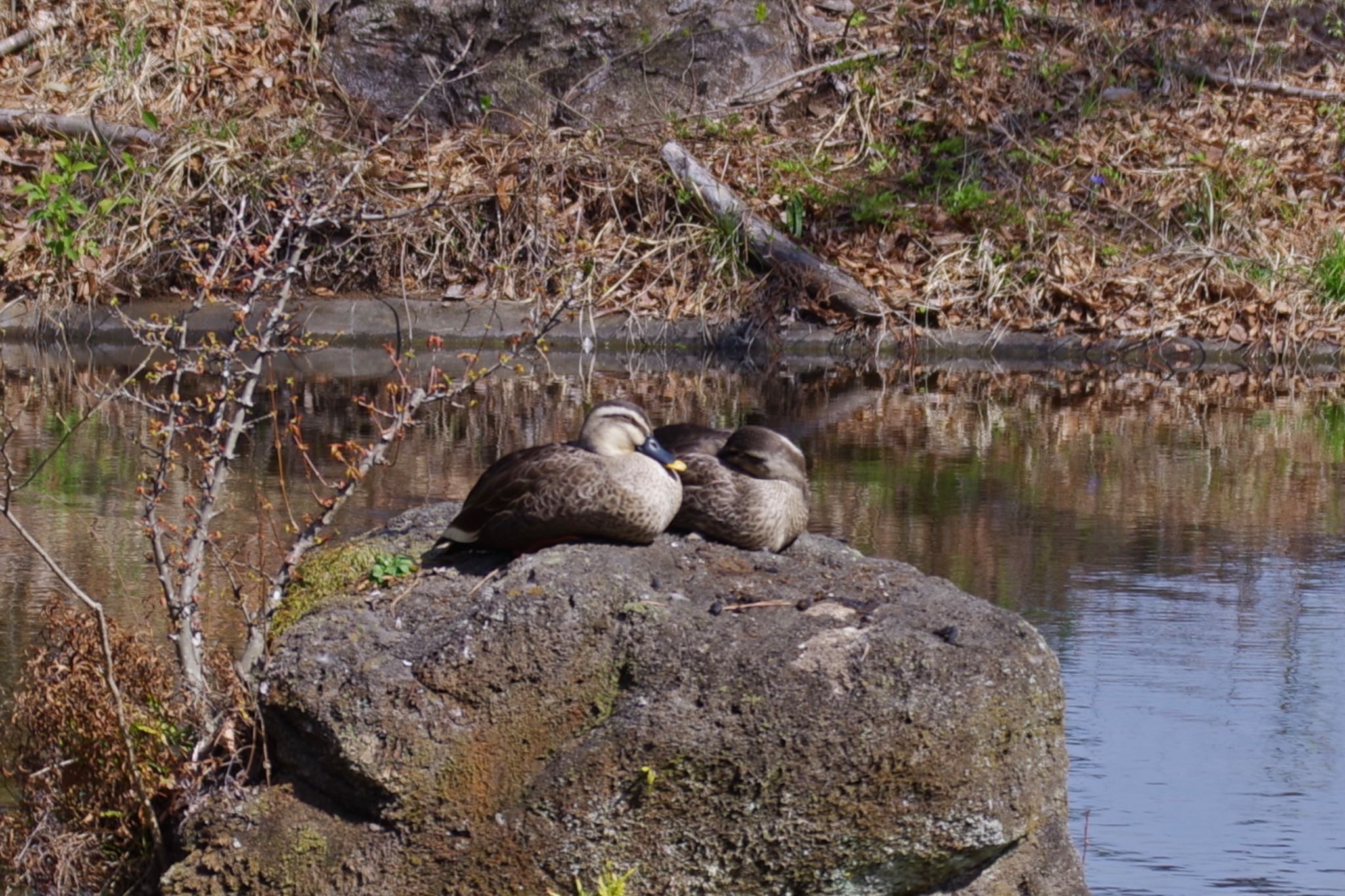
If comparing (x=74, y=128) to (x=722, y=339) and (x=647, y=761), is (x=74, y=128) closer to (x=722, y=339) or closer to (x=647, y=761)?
(x=722, y=339)

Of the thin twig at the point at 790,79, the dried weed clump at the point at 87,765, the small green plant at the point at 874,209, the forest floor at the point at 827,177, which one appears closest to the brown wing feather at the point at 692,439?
the dried weed clump at the point at 87,765

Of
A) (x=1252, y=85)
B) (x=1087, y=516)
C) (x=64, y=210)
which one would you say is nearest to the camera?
(x=1087, y=516)

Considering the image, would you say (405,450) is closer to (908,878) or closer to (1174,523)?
(1174,523)

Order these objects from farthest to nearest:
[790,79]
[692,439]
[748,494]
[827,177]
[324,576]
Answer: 1. [790,79]
2. [827,177]
3. [692,439]
4. [748,494]
5. [324,576]

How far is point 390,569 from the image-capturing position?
488cm

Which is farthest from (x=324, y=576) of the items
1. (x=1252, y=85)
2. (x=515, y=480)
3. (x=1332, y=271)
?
(x=1252, y=85)

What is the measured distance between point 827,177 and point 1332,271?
4.50 metres

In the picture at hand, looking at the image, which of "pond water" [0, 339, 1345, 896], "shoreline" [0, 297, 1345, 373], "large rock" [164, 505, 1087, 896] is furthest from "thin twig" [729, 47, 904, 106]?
"large rock" [164, 505, 1087, 896]

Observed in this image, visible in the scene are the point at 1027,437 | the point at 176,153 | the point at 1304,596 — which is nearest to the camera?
the point at 1304,596

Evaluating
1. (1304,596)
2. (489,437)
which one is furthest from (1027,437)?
(1304,596)

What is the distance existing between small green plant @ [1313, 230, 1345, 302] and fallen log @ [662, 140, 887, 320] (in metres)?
3.70

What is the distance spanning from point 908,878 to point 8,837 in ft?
6.93

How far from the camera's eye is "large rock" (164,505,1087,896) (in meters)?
4.03

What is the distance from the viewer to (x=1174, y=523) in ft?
29.5
